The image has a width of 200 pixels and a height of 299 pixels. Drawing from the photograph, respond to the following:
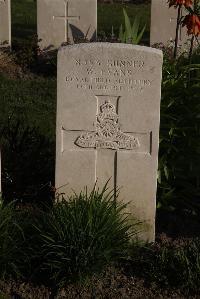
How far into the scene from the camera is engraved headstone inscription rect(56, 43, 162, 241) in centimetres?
511

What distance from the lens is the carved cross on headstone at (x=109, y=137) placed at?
205 inches

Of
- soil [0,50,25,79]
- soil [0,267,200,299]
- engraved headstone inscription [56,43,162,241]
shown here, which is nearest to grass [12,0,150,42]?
soil [0,50,25,79]

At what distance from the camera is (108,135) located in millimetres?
5281

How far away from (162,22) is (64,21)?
1.61m

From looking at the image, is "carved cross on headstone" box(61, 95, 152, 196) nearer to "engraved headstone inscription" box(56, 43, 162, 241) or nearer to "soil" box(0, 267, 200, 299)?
"engraved headstone inscription" box(56, 43, 162, 241)

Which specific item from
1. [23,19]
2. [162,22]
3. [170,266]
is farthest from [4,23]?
[170,266]

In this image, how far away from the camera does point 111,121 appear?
523cm

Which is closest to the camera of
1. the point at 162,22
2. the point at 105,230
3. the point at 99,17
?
the point at 105,230

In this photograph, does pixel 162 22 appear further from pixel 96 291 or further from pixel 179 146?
pixel 96 291

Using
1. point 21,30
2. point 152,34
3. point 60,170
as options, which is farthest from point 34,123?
point 21,30

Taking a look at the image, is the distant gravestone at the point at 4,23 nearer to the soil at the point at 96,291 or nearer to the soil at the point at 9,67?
the soil at the point at 9,67

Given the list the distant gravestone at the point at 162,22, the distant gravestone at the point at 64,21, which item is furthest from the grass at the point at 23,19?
the distant gravestone at the point at 162,22

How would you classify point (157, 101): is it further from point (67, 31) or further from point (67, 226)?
point (67, 31)

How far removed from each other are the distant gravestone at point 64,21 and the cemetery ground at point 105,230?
15.7ft
